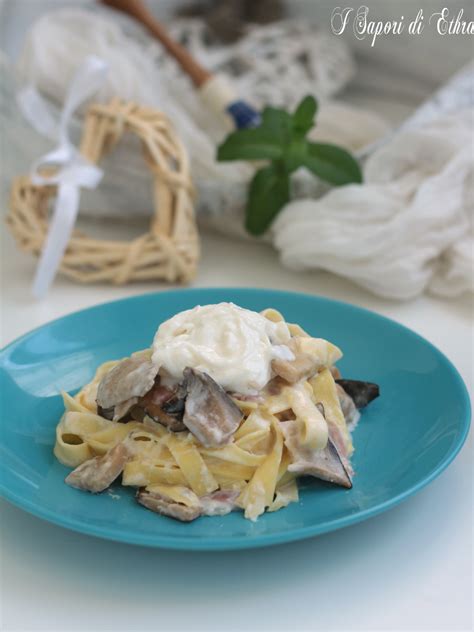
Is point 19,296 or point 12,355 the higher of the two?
point 12,355

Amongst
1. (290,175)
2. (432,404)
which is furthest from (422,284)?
(432,404)

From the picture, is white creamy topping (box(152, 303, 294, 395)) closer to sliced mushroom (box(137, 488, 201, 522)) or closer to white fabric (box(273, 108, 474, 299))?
sliced mushroom (box(137, 488, 201, 522))

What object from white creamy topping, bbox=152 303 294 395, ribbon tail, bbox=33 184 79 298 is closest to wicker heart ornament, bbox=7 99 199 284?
ribbon tail, bbox=33 184 79 298

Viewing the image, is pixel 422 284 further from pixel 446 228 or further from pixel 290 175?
pixel 290 175

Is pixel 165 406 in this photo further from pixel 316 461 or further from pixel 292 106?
pixel 292 106

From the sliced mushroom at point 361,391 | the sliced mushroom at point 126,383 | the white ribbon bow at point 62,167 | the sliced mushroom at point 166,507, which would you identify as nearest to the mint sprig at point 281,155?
the white ribbon bow at point 62,167

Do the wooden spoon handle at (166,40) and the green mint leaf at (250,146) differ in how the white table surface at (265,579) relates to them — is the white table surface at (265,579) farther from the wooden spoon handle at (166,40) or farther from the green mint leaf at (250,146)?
the wooden spoon handle at (166,40)
